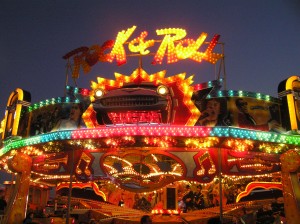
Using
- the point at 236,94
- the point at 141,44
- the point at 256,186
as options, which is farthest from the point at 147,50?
the point at 256,186

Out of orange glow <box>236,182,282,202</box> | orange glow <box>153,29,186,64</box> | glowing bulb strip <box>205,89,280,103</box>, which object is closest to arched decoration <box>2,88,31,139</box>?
orange glow <box>153,29,186,64</box>

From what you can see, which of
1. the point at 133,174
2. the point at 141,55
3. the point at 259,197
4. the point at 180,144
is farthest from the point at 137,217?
the point at 259,197

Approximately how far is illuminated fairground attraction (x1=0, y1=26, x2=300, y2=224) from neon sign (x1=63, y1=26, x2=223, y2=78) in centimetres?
4

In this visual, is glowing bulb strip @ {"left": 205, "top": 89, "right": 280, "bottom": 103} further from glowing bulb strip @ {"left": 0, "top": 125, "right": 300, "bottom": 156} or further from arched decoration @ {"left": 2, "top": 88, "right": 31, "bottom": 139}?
arched decoration @ {"left": 2, "top": 88, "right": 31, "bottom": 139}

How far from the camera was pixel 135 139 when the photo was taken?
11.3 m

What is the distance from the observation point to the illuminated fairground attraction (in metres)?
11.0

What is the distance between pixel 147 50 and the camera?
1402 centimetres

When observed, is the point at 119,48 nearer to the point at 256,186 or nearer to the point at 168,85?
the point at 168,85

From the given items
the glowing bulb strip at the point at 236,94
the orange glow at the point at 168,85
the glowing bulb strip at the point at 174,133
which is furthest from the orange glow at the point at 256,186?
the orange glow at the point at 168,85

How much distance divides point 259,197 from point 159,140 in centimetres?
1094

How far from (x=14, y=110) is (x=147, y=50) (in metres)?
5.93

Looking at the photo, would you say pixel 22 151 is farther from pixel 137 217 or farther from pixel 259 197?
pixel 259 197

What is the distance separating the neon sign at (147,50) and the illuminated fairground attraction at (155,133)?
0.04 m

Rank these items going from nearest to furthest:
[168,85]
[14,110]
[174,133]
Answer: [174,133], [168,85], [14,110]
